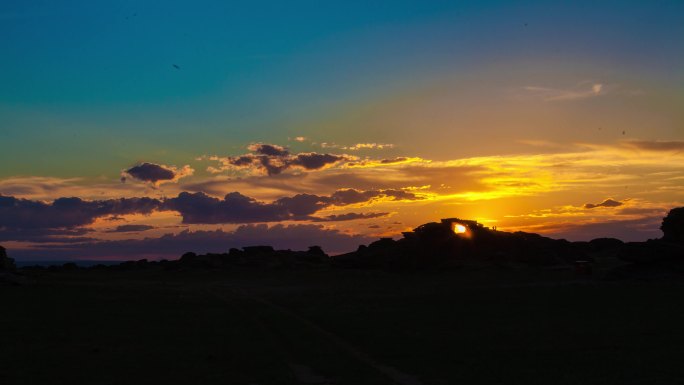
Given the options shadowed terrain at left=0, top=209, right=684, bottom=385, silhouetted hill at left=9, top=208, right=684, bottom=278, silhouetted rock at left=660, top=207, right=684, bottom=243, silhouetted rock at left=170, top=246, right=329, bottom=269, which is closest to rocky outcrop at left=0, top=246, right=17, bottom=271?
silhouetted hill at left=9, top=208, right=684, bottom=278

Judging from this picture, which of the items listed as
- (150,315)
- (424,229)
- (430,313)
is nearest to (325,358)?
(430,313)

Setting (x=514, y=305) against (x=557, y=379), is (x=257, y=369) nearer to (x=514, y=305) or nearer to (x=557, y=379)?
(x=557, y=379)

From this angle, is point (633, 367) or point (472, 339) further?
point (472, 339)

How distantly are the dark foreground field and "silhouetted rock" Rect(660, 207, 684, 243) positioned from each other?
40.7 feet

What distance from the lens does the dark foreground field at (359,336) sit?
20.3m

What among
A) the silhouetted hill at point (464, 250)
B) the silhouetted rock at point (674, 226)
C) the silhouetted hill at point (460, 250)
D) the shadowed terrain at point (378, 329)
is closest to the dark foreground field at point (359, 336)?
the shadowed terrain at point (378, 329)

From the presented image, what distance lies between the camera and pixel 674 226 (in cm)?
5922

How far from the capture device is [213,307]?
4444 centimetres

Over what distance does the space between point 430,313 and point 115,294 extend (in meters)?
31.2

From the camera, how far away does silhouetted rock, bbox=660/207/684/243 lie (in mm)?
58531

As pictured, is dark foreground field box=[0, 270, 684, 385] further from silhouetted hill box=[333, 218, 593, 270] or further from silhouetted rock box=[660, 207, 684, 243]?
silhouetted hill box=[333, 218, 593, 270]

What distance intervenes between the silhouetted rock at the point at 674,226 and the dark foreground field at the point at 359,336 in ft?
40.7

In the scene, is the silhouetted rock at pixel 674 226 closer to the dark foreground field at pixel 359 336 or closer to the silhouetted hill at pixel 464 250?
the silhouetted hill at pixel 464 250

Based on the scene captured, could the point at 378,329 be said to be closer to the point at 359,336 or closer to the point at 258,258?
the point at 359,336
